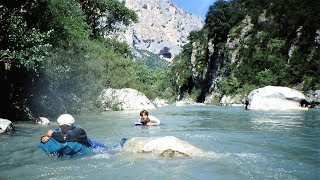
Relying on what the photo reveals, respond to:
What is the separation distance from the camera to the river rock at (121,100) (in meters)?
32.8

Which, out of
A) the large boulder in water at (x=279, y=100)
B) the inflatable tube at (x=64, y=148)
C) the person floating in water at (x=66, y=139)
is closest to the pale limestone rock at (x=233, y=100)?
the large boulder in water at (x=279, y=100)

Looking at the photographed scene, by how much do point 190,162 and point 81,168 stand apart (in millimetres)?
2278

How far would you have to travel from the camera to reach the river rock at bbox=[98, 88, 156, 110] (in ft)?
108

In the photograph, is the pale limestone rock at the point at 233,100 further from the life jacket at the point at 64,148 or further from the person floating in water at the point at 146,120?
the life jacket at the point at 64,148

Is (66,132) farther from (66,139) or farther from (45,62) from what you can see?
(45,62)

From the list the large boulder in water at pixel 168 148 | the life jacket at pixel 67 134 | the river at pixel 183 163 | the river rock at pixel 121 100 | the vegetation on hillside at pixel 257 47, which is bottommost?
the river at pixel 183 163

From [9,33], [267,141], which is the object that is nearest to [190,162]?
[267,141]

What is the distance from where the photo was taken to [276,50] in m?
55.8

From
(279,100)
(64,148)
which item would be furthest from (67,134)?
(279,100)

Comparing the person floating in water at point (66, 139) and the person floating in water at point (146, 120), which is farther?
the person floating in water at point (146, 120)

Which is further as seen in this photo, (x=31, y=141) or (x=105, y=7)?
(x=105, y=7)

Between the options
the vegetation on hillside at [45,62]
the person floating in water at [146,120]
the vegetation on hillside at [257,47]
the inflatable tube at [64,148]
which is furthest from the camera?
the vegetation on hillside at [257,47]

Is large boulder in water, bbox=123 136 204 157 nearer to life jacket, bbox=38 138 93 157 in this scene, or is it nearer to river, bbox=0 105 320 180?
river, bbox=0 105 320 180

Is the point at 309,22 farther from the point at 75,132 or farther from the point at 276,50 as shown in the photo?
the point at 75,132
